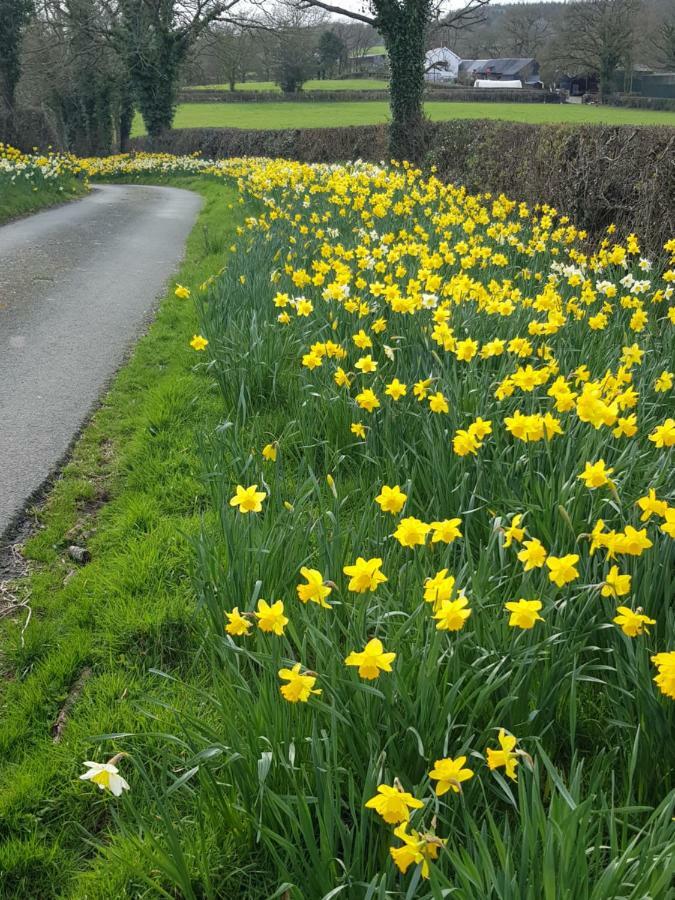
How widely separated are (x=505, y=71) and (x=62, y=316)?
331 ft

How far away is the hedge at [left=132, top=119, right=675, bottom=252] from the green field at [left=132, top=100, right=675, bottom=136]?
86.8 ft

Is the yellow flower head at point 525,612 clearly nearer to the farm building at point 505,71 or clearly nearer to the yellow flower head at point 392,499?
the yellow flower head at point 392,499

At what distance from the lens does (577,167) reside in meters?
8.10

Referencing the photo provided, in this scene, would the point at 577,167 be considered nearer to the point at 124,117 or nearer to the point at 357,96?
the point at 124,117

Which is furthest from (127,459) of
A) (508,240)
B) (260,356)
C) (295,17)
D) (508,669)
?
(295,17)

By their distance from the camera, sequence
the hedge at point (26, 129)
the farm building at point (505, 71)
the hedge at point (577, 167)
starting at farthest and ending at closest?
the farm building at point (505, 71)
the hedge at point (26, 129)
the hedge at point (577, 167)

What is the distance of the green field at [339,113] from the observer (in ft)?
127

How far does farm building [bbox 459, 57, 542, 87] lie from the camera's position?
3516 inches

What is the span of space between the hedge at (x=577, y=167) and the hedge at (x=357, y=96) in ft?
149

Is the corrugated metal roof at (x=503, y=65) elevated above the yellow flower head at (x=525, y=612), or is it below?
above

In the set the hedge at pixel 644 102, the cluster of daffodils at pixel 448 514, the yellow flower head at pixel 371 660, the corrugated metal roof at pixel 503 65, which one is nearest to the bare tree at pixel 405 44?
the cluster of daffodils at pixel 448 514

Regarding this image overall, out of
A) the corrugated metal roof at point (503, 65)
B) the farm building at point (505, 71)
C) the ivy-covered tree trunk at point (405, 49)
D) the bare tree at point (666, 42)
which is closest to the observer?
the ivy-covered tree trunk at point (405, 49)

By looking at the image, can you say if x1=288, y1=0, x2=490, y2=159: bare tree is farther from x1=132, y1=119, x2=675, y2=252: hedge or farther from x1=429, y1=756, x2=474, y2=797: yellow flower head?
x1=429, y1=756, x2=474, y2=797: yellow flower head

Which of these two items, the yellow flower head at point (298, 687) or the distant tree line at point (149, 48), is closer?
the yellow flower head at point (298, 687)
